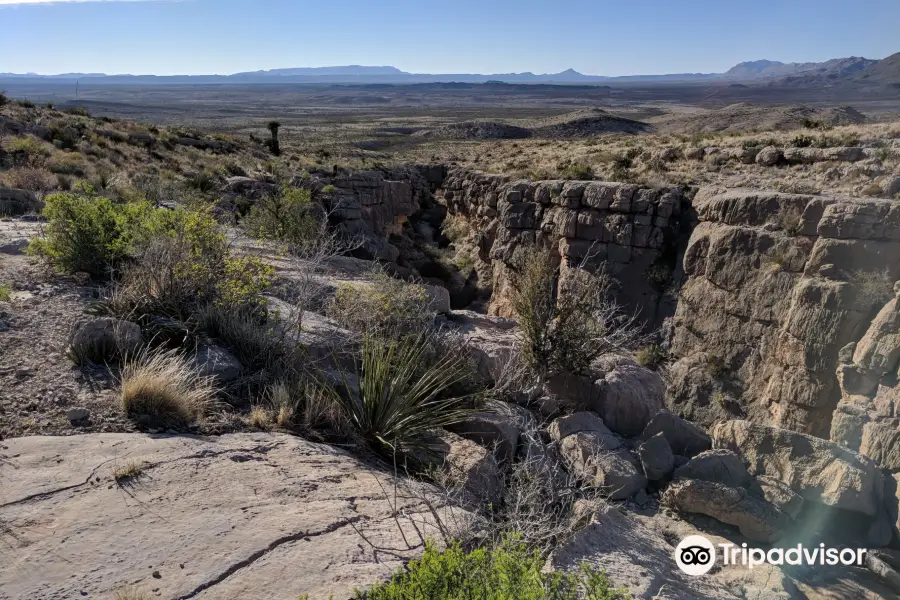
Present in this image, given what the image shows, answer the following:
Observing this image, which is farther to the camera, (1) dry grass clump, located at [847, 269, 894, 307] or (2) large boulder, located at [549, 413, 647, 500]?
(1) dry grass clump, located at [847, 269, 894, 307]

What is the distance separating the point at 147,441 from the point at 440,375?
254 cm

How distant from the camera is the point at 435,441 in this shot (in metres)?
5.10

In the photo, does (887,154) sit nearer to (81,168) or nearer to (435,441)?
(435,441)

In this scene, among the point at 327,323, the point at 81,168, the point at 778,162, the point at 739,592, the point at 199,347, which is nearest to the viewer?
the point at 739,592

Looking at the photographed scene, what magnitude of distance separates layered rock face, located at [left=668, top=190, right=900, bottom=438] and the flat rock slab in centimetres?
880

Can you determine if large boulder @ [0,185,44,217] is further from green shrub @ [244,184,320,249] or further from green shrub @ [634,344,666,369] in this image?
green shrub @ [634,344,666,369]

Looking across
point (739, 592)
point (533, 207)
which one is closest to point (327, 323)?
point (739, 592)

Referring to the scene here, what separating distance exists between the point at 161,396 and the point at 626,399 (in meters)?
4.86

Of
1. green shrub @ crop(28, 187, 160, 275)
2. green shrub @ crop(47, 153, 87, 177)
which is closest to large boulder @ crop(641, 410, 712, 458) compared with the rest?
green shrub @ crop(28, 187, 160, 275)

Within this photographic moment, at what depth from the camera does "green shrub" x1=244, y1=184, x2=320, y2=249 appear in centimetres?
1385

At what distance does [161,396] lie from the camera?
174 inches

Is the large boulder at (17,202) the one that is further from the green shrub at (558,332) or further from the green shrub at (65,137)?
the green shrub at (558,332)

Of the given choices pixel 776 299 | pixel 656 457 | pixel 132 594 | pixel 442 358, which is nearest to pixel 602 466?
pixel 656 457

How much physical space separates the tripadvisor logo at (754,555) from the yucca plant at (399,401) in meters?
2.11
